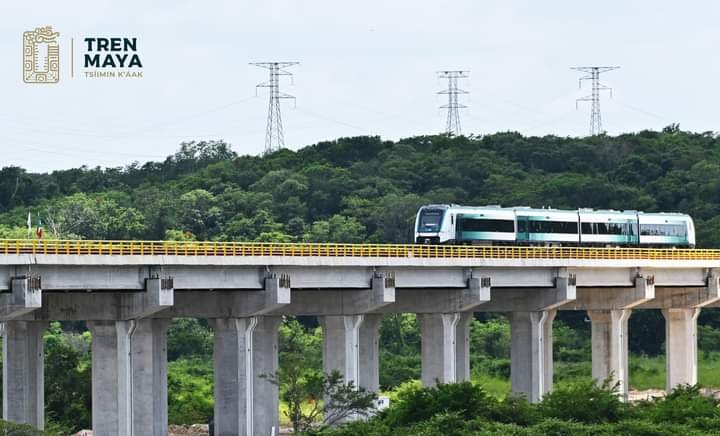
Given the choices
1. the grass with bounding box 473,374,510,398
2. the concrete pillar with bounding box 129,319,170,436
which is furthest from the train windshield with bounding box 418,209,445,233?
the grass with bounding box 473,374,510,398

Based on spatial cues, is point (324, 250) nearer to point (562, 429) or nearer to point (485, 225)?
point (562, 429)

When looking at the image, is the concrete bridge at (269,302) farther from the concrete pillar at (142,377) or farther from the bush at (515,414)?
the bush at (515,414)

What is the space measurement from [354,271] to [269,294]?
6740 mm

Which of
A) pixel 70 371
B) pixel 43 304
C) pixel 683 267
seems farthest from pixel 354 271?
pixel 683 267

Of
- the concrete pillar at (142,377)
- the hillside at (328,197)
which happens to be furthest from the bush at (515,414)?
the hillside at (328,197)

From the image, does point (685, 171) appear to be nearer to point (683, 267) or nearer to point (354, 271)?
point (683, 267)

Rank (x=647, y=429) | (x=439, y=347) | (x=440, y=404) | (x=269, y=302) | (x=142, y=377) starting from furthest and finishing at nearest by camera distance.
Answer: (x=439, y=347), (x=269, y=302), (x=440, y=404), (x=142, y=377), (x=647, y=429)

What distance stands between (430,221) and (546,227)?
29.0 feet

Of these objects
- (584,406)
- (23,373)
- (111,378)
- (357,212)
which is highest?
(357,212)

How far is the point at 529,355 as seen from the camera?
321ft

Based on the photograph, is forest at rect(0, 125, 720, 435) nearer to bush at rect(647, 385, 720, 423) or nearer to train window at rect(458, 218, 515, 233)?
train window at rect(458, 218, 515, 233)

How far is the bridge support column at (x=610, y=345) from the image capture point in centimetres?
10469

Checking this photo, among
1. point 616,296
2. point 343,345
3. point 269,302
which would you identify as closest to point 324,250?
point 269,302

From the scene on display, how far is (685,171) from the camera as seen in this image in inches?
7426
